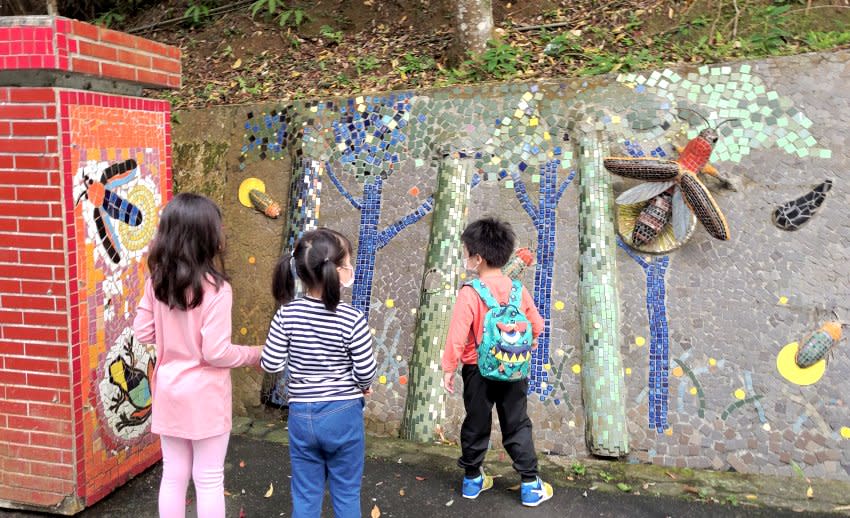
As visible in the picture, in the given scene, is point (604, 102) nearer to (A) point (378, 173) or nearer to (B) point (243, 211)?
(A) point (378, 173)

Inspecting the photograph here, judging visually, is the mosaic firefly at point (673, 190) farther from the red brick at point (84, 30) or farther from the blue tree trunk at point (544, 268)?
the red brick at point (84, 30)

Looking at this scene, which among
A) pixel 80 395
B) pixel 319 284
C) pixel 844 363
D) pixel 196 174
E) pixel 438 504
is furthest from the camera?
pixel 196 174

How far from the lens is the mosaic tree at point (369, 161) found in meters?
4.59

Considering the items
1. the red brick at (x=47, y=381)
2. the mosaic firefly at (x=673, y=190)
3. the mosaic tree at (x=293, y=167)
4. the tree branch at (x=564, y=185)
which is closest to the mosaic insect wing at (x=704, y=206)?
the mosaic firefly at (x=673, y=190)

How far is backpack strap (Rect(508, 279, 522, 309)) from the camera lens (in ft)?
10.4

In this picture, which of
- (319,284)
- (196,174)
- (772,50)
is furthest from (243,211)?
(772,50)

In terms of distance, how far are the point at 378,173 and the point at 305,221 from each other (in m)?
0.64

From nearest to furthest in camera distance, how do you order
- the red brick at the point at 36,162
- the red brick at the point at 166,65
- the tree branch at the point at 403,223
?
1. the red brick at the point at 36,162
2. the red brick at the point at 166,65
3. the tree branch at the point at 403,223

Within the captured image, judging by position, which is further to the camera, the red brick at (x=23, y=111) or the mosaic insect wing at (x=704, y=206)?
the mosaic insect wing at (x=704, y=206)

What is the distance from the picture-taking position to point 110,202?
10.9ft

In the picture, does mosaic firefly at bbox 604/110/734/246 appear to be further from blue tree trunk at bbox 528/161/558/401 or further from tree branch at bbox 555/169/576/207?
blue tree trunk at bbox 528/161/558/401

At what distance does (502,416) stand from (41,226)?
2.41 m

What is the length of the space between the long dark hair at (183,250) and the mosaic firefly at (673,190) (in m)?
2.61

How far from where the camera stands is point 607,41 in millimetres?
5211
